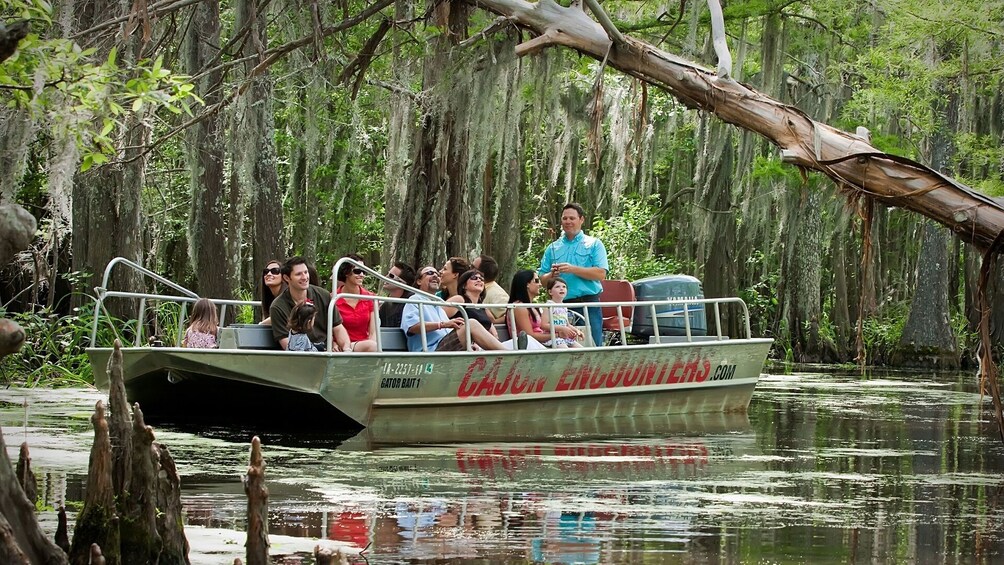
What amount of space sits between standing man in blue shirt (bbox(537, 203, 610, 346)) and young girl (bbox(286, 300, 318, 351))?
101 inches

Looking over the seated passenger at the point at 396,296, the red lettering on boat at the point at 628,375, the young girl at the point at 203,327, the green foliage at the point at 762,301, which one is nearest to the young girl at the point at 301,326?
the young girl at the point at 203,327

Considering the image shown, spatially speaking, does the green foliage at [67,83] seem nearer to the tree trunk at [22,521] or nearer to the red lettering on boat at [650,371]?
the tree trunk at [22,521]

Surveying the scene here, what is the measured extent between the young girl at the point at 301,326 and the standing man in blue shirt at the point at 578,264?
A: 257 centimetres

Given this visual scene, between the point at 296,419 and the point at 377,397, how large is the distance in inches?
27.3

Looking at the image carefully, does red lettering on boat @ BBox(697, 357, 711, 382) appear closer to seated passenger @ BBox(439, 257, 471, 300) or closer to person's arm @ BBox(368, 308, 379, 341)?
seated passenger @ BBox(439, 257, 471, 300)

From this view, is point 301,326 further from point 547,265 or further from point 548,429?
point 547,265

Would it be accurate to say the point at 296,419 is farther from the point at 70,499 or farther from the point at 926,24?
the point at 926,24

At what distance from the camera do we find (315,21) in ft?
36.8

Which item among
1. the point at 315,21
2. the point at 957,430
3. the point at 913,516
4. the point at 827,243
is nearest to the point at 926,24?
the point at 957,430

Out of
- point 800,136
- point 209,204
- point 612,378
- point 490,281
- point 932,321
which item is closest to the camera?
point 800,136

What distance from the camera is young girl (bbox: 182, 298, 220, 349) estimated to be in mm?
11852

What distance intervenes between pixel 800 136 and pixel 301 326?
478 centimetres

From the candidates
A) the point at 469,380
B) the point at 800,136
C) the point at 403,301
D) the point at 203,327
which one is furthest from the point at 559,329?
the point at 800,136

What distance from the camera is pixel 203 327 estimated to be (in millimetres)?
11930
